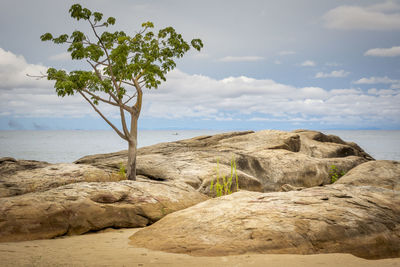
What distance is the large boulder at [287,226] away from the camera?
5.50 metres

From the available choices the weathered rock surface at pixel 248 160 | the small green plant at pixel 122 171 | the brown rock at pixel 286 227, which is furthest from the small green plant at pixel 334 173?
the small green plant at pixel 122 171

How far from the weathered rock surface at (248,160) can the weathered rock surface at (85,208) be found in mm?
2540

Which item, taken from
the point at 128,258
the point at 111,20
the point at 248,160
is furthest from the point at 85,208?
the point at 248,160

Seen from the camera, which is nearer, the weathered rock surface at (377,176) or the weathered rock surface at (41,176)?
the weathered rock surface at (41,176)

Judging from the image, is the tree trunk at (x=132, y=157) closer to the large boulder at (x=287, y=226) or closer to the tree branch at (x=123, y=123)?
the tree branch at (x=123, y=123)

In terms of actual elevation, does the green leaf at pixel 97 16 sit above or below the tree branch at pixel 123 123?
above

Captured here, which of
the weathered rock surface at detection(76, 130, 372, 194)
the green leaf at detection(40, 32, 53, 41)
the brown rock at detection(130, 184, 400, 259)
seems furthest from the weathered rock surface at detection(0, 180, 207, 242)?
the green leaf at detection(40, 32, 53, 41)

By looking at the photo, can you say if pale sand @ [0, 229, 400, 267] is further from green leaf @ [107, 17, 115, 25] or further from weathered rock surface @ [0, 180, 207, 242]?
green leaf @ [107, 17, 115, 25]

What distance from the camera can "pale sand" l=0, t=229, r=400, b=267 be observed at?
16.1ft

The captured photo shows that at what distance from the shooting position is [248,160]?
47.1ft

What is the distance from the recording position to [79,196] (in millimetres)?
7609

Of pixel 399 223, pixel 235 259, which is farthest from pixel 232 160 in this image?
pixel 235 259

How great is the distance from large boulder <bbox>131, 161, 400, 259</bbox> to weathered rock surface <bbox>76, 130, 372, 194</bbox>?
4.31m

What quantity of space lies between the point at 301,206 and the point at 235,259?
2.07 m
